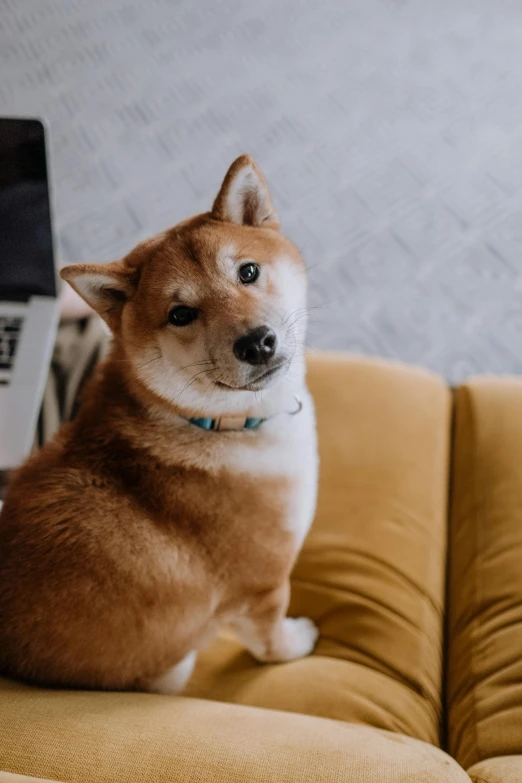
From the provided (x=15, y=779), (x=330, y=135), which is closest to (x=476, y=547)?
(x=15, y=779)

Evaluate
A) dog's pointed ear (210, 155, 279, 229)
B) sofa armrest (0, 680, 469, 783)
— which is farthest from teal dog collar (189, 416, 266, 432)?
sofa armrest (0, 680, 469, 783)

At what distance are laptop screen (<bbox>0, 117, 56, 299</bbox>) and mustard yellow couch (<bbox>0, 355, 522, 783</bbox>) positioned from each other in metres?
0.76

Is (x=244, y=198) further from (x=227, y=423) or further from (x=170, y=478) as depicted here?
(x=170, y=478)

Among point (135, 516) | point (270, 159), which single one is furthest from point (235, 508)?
point (270, 159)

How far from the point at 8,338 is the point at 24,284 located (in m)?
0.15

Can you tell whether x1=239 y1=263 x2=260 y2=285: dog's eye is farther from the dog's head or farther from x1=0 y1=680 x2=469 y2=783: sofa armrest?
x1=0 y1=680 x2=469 y2=783: sofa armrest

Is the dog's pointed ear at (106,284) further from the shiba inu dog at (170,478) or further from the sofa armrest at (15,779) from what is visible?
the sofa armrest at (15,779)

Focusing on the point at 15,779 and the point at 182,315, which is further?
the point at 182,315

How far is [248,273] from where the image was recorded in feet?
3.98

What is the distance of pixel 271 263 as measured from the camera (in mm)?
1241

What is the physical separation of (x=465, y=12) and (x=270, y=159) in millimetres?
1591

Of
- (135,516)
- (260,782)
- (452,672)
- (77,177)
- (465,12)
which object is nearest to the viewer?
(260,782)

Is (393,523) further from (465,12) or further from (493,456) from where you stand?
(465,12)

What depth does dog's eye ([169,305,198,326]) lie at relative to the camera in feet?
3.86
